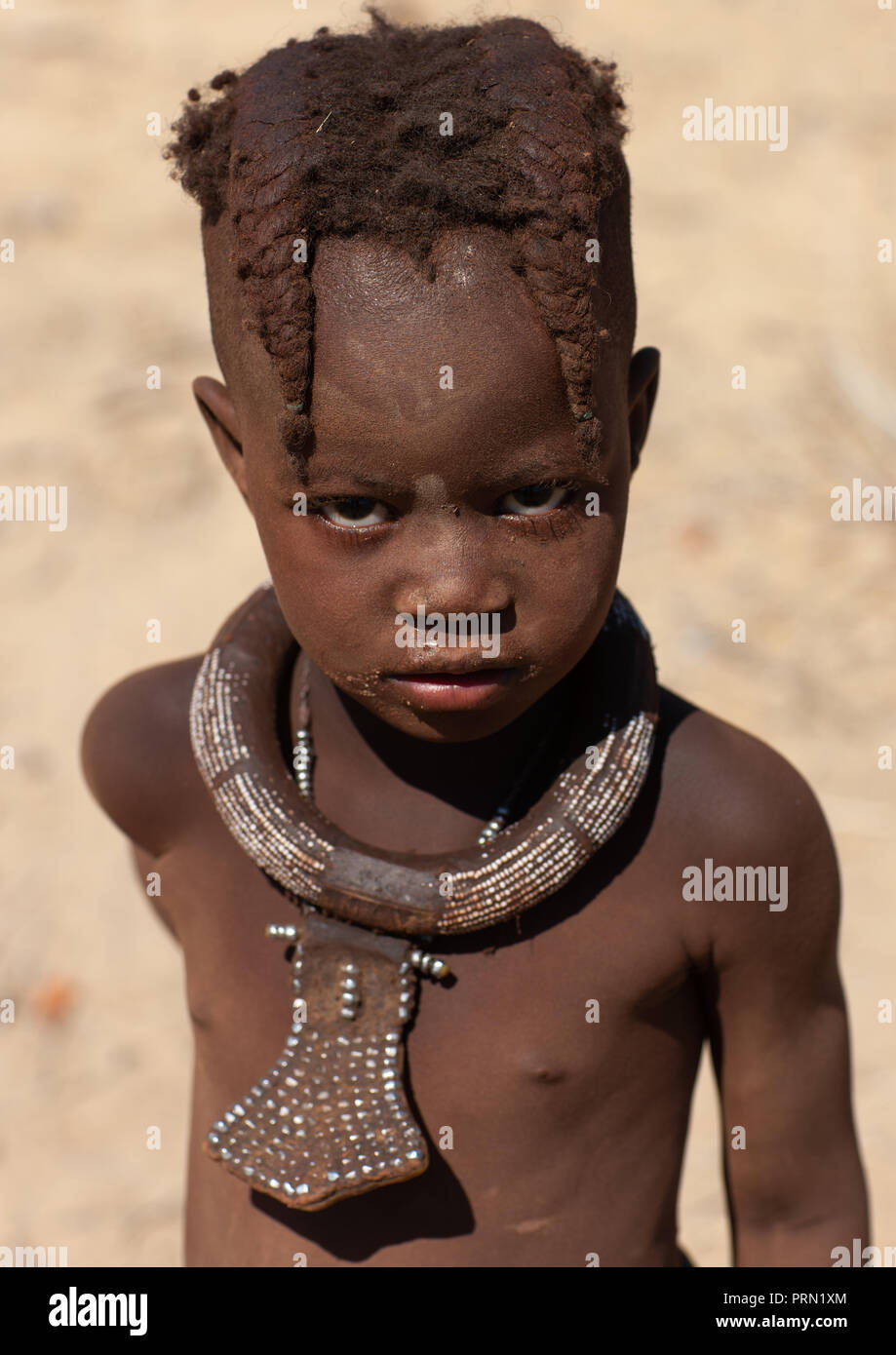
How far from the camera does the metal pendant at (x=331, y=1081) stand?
7.10 ft

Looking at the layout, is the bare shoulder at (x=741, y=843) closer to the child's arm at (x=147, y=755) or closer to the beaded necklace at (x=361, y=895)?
the beaded necklace at (x=361, y=895)

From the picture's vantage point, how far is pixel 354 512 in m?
1.86

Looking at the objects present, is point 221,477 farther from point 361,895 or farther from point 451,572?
point 451,572

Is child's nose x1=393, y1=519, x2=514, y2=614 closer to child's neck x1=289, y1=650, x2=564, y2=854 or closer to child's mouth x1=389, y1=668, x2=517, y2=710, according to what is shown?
child's mouth x1=389, y1=668, x2=517, y2=710

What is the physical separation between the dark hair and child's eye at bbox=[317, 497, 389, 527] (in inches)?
2.9

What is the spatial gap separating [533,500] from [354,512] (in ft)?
0.72

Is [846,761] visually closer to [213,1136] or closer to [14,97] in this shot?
[213,1136]

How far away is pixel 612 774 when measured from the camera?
213cm

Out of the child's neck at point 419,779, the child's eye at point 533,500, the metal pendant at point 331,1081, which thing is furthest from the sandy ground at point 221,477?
the metal pendant at point 331,1081

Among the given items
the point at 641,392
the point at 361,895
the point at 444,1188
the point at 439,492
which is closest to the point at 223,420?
the point at 439,492

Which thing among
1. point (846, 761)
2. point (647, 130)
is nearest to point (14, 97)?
point (647, 130)

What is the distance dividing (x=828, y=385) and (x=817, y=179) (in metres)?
1.61

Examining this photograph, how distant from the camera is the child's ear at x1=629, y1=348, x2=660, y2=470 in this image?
209 cm

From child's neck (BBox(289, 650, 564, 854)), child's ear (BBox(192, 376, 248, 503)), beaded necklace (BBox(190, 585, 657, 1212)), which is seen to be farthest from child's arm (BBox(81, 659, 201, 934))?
child's ear (BBox(192, 376, 248, 503))
